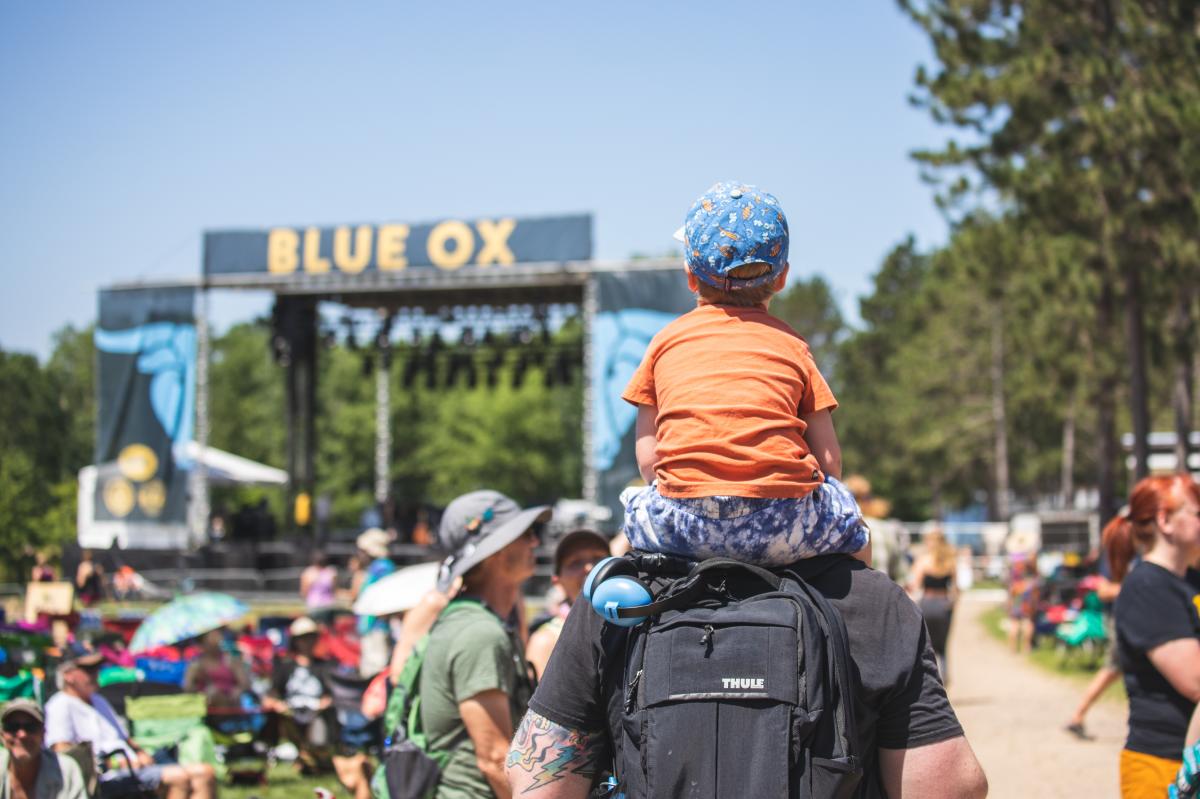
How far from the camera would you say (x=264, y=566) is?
25.4 metres

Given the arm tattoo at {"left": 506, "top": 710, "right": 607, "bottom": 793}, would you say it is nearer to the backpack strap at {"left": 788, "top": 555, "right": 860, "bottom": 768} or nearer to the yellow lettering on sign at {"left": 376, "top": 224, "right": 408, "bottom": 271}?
the backpack strap at {"left": 788, "top": 555, "right": 860, "bottom": 768}

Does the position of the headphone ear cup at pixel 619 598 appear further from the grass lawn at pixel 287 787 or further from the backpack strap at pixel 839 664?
the grass lawn at pixel 287 787

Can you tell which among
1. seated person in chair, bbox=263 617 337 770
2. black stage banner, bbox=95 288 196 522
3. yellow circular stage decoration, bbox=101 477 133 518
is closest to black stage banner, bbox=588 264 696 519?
black stage banner, bbox=95 288 196 522

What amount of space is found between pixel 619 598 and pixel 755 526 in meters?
0.23

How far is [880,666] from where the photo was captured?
76.0 inches

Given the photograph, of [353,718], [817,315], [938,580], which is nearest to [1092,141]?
[938,580]

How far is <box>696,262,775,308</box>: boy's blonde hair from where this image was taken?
213cm

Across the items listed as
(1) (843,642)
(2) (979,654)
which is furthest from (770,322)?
(2) (979,654)

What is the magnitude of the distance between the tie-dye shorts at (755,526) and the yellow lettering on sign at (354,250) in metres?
20.6

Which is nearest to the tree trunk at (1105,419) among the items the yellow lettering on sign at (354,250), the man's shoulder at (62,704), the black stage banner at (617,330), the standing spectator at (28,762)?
the black stage banner at (617,330)

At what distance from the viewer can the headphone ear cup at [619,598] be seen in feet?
6.35

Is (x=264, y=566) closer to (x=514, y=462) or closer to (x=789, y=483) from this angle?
(x=789, y=483)

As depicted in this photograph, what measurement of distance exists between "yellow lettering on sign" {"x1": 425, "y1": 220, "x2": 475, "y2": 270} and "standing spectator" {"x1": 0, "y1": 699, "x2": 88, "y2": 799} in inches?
662

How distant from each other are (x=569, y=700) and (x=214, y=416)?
67.7 m
